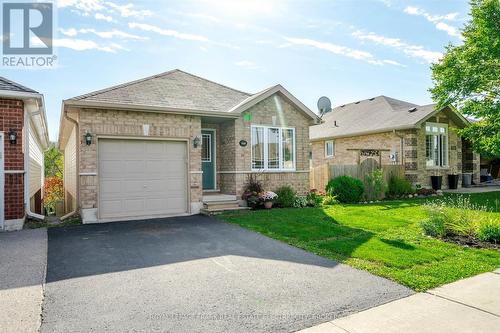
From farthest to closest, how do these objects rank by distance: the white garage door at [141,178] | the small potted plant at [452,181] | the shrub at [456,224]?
the small potted plant at [452,181] → the white garage door at [141,178] → the shrub at [456,224]

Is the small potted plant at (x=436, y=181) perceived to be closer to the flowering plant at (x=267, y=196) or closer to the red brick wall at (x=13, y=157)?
the flowering plant at (x=267, y=196)

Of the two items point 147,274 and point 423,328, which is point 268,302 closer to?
point 423,328

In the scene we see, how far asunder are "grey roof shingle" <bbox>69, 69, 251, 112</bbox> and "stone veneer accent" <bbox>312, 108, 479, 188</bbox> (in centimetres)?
642

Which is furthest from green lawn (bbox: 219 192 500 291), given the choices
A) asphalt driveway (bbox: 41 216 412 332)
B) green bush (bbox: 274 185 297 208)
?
green bush (bbox: 274 185 297 208)

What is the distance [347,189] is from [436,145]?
8.97 meters

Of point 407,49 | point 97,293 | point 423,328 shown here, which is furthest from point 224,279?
point 407,49

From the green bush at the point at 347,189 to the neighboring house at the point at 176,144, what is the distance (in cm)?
137

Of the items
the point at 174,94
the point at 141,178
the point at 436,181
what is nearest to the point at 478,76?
the point at 436,181

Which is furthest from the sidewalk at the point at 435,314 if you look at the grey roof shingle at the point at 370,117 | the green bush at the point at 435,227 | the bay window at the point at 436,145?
the bay window at the point at 436,145

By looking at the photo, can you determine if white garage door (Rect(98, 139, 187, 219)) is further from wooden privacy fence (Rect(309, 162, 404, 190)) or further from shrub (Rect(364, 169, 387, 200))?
shrub (Rect(364, 169, 387, 200))

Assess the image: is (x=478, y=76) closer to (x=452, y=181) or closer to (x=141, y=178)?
(x=452, y=181)

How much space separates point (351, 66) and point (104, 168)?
1052 cm

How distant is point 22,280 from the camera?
4.70 m

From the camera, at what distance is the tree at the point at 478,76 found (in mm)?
14183
